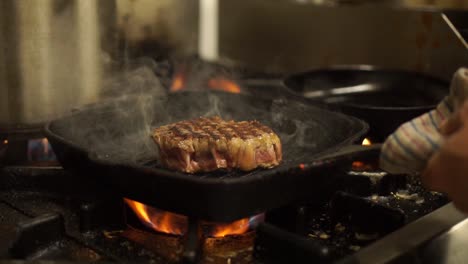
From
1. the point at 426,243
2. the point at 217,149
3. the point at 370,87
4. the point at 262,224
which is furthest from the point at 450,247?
the point at 370,87

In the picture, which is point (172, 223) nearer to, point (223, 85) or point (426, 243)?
point (426, 243)

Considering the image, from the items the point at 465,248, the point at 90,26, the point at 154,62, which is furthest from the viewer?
the point at 154,62

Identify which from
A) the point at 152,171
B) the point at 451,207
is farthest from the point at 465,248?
the point at 152,171

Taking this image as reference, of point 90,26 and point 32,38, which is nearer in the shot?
point 32,38

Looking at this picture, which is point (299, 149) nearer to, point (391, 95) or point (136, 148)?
point (136, 148)

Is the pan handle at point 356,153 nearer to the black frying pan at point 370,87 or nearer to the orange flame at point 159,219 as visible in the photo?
the orange flame at point 159,219

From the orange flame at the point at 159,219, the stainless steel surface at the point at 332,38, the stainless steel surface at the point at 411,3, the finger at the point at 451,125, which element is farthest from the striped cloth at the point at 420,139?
the stainless steel surface at the point at 411,3

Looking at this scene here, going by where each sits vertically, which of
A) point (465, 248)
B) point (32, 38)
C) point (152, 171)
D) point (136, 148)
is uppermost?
point (32, 38)

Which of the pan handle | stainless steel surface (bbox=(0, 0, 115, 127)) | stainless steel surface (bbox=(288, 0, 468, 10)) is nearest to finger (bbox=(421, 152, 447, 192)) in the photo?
the pan handle
